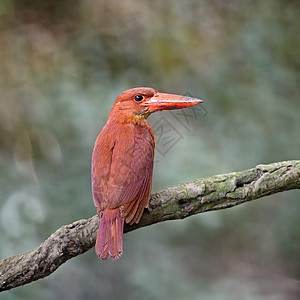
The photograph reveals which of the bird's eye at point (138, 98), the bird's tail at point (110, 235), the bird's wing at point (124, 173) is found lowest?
the bird's tail at point (110, 235)

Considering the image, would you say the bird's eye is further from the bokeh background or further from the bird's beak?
the bokeh background

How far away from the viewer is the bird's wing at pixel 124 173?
2.01 meters

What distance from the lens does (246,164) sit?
125 inches

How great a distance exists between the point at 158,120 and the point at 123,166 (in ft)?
4.27

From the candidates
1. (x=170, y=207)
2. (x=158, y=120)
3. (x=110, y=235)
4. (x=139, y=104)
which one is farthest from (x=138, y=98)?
(x=158, y=120)

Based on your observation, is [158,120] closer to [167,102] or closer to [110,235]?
[167,102]

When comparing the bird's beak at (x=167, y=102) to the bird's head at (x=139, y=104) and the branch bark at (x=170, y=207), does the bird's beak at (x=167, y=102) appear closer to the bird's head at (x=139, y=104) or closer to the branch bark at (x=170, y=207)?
the bird's head at (x=139, y=104)

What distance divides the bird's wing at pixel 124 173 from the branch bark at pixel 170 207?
0.33ft

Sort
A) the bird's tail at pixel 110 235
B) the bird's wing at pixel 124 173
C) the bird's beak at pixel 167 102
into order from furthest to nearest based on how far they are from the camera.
Answer: the bird's beak at pixel 167 102 → the bird's wing at pixel 124 173 → the bird's tail at pixel 110 235

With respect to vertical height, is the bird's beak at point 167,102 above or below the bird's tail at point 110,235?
above

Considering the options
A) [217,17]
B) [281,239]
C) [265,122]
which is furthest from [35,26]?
[281,239]

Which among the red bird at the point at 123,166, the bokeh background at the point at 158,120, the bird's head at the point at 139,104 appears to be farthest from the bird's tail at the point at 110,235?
the bokeh background at the point at 158,120

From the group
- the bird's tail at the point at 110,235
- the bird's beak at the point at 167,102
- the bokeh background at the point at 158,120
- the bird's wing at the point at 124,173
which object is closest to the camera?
the bird's tail at the point at 110,235

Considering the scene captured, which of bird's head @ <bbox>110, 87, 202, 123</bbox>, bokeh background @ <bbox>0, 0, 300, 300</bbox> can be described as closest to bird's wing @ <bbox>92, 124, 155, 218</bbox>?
bird's head @ <bbox>110, 87, 202, 123</bbox>
